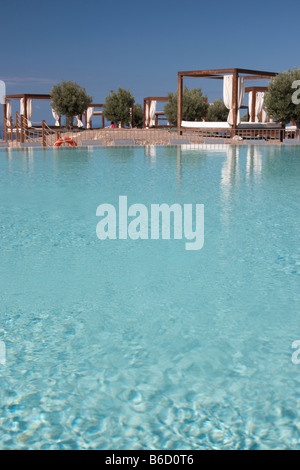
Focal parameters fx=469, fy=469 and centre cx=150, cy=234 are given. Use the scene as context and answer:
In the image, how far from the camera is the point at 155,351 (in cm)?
282

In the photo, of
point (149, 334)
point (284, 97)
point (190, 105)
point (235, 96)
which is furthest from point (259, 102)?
point (149, 334)

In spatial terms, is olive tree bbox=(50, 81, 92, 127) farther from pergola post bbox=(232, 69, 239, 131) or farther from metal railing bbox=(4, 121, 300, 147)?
pergola post bbox=(232, 69, 239, 131)

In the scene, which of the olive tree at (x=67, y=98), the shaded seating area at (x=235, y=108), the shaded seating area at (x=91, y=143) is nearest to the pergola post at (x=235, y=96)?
the shaded seating area at (x=235, y=108)

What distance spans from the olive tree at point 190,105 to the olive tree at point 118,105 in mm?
3234

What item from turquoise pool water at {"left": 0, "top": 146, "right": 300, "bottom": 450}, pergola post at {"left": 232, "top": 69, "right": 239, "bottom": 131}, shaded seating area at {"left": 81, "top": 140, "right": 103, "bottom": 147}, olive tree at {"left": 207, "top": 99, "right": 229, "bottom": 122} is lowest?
turquoise pool water at {"left": 0, "top": 146, "right": 300, "bottom": 450}

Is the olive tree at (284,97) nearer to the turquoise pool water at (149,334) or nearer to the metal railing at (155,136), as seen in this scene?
the metal railing at (155,136)

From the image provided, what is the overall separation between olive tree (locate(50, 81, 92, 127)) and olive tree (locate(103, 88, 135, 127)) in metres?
2.23

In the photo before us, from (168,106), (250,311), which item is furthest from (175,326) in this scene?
(168,106)

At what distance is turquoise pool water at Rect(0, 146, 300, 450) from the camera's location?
84.3 inches

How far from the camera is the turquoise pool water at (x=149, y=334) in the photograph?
7.02 ft

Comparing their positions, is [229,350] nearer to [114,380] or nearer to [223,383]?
[223,383]

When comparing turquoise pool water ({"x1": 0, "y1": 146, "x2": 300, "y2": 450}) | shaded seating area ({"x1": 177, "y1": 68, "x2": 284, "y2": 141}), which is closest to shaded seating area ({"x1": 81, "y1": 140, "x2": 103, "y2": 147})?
shaded seating area ({"x1": 177, "y1": 68, "x2": 284, "y2": 141})

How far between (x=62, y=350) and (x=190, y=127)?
20.5 m
